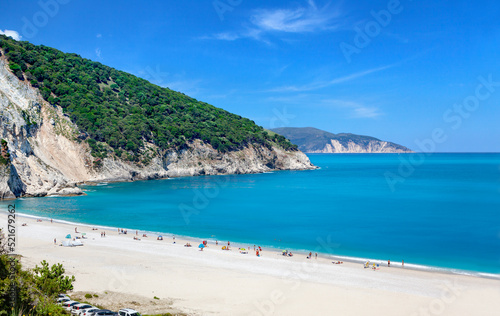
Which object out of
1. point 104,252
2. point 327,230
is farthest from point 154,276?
point 327,230

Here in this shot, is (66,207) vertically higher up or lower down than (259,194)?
lower down

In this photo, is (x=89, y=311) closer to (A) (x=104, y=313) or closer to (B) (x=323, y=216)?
(A) (x=104, y=313)

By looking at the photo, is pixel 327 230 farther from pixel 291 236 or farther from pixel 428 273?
pixel 428 273

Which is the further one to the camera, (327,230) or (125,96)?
(125,96)

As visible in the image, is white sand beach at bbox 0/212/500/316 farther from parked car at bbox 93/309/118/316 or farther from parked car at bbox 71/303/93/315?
parked car at bbox 71/303/93/315

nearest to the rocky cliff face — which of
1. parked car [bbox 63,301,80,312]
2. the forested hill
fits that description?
the forested hill

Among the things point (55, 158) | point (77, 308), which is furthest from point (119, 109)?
point (77, 308)
